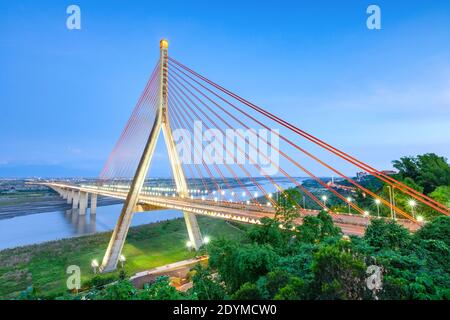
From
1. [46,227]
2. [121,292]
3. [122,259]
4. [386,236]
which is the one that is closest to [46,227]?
[46,227]

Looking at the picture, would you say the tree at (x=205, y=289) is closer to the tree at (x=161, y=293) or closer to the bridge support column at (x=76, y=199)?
the tree at (x=161, y=293)

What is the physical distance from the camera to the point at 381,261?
571 centimetres

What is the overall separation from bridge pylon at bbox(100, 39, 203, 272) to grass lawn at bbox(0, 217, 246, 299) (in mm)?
1414

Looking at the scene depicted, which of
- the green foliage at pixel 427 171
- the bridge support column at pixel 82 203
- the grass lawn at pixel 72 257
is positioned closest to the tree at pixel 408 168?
the green foliage at pixel 427 171

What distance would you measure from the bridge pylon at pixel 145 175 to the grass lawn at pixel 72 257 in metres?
1.41

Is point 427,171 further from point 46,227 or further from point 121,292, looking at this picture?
point 46,227

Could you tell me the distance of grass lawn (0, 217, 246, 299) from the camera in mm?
17125

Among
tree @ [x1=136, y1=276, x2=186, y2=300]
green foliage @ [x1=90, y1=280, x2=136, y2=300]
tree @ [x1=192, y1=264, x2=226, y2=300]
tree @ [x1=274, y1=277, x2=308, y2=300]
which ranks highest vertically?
green foliage @ [x1=90, y1=280, x2=136, y2=300]

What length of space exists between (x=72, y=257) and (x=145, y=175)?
973cm

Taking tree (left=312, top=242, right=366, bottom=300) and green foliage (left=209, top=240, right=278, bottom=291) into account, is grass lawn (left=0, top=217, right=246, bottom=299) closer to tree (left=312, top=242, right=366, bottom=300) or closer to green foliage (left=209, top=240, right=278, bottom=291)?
green foliage (left=209, top=240, right=278, bottom=291)

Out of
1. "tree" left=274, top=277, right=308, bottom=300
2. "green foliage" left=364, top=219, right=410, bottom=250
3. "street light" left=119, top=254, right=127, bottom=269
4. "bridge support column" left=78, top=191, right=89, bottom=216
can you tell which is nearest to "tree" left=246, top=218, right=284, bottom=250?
"green foliage" left=364, top=219, right=410, bottom=250
